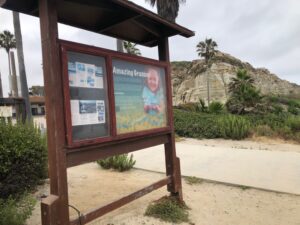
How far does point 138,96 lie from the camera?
3365 mm

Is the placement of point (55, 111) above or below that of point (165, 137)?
above

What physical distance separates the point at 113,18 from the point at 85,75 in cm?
110

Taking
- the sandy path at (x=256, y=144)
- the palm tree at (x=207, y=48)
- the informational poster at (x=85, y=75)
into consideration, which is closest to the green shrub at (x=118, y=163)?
the informational poster at (x=85, y=75)

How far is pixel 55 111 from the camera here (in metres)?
2.37

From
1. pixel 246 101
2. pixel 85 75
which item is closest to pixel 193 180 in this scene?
pixel 85 75

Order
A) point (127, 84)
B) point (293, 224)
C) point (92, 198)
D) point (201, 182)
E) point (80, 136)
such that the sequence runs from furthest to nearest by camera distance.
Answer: point (201, 182) → point (92, 198) → point (293, 224) → point (127, 84) → point (80, 136)

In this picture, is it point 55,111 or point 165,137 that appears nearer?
point 55,111

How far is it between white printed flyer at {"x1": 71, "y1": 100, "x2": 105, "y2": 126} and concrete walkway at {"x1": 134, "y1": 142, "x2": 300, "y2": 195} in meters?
3.45

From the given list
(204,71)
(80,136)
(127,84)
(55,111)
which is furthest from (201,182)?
(204,71)

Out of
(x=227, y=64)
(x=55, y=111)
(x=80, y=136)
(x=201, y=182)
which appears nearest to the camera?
(x=55, y=111)

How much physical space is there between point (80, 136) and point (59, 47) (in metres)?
0.91

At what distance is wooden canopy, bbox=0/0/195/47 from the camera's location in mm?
2781

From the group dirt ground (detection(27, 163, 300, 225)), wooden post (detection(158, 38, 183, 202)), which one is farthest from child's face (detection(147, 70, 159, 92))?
dirt ground (detection(27, 163, 300, 225))

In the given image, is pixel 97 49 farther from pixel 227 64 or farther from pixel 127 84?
pixel 227 64
